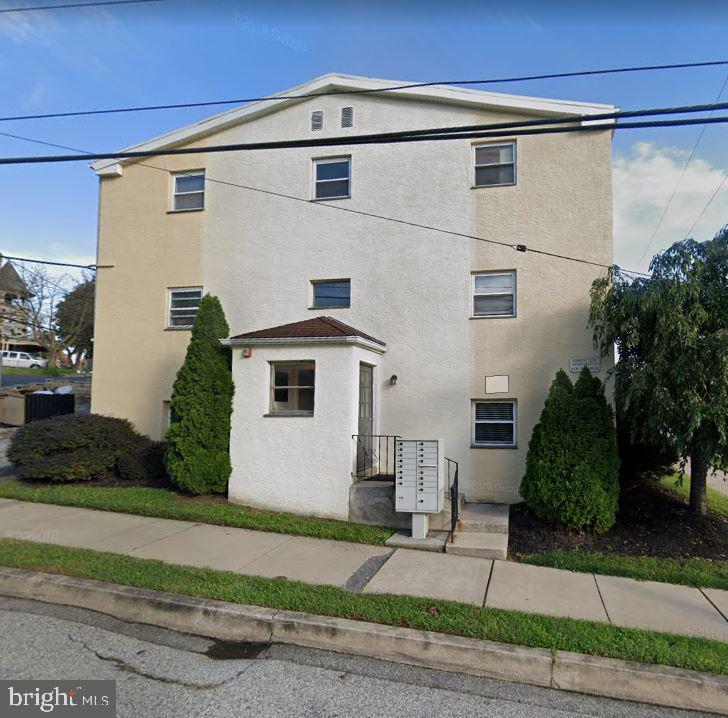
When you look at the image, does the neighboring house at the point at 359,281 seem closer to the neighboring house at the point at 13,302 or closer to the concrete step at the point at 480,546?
the concrete step at the point at 480,546

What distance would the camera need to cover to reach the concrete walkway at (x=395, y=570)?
5.27m

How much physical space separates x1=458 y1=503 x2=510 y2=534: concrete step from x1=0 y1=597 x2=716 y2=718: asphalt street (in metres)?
3.63

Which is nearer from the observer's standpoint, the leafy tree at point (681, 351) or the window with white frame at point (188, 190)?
the leafy tree at point (681, 351)

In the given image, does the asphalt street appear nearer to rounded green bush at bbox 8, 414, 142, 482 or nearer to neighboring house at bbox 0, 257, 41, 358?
rounded green bush at bbox 8, 414, 142, 482

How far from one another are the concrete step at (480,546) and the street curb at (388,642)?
245cm

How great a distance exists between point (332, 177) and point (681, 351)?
7021 mm

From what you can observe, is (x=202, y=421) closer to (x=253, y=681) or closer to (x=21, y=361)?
(x=253, y=681)

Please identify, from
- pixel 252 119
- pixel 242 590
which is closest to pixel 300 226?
pixel 252 119

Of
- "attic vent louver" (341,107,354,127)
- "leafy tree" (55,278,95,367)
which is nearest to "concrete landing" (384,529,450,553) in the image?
"attic vent louver" (341,107,354,127)

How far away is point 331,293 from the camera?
10797 millimetres

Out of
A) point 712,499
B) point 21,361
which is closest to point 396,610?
point 712,499

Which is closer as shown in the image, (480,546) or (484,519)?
(480,546)

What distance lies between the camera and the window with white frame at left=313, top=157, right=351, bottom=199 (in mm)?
10938

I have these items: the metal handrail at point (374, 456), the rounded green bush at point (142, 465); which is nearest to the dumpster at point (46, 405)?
the rounded green bush at point (142, 465)
